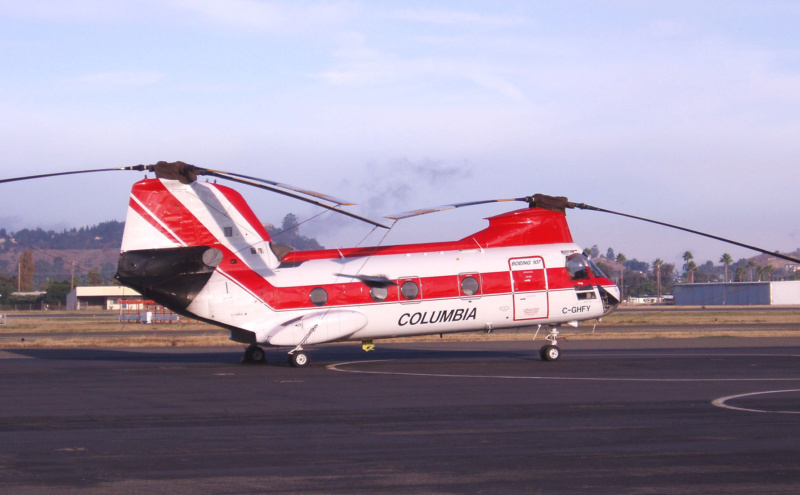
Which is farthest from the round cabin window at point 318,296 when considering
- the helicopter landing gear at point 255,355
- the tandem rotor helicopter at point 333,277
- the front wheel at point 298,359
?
the helicopter landing gear at point 255,355

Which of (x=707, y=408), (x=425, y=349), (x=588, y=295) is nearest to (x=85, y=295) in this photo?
(x=425, y=349)

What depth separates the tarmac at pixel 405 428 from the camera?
30.8 ft

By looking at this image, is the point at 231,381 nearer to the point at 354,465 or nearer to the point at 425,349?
the point at 354,465

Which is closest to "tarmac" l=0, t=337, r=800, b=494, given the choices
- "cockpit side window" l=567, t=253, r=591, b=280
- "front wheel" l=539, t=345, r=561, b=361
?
"front wheel" l=539, t=345, r=561, b=361

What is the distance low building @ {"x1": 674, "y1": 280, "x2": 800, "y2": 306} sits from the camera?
139 m

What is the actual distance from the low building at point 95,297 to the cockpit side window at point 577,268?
409 ft

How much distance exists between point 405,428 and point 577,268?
49.1 feet

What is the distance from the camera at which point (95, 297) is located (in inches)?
5773

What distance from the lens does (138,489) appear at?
29.5 ft

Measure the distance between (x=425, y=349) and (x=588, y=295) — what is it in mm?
9107

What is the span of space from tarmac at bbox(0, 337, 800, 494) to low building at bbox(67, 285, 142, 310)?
125 meters

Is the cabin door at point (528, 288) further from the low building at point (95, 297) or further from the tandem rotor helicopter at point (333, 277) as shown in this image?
the low building at point (95, 297)

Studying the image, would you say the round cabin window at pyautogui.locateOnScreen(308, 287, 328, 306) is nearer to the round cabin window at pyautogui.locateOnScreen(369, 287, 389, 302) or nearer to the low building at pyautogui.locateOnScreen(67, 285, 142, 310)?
the round cabin window at pyautogui.locateOnScreen(369, 287, 389, 302)

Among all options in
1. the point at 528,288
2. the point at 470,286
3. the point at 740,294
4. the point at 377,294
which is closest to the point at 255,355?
the point at 377,294
